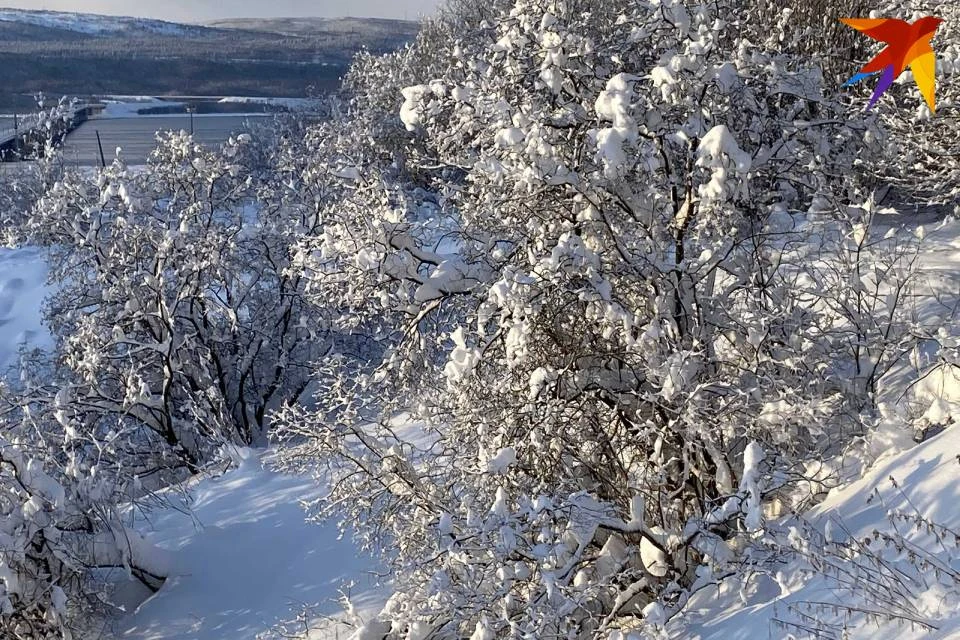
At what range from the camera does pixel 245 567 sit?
9.05 metres

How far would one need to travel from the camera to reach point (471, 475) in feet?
21.0

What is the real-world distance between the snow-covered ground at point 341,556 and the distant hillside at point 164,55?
2759 inches

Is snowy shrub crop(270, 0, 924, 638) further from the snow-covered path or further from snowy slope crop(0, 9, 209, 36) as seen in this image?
snowy slope crop(0, 9, 209, 36)

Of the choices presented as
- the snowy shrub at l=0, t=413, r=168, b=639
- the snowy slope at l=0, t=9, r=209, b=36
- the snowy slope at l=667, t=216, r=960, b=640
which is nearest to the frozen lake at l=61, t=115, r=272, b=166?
the snowy shrub at l=0, t=413, r=168, b=639

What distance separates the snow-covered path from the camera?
8.21m

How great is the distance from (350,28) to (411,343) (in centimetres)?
18020

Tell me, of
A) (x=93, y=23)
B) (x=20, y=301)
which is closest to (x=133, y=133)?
(x=20, y=301)

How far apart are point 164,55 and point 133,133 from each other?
66900 mm

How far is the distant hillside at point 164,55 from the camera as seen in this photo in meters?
102

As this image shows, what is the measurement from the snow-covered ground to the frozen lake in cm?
3155

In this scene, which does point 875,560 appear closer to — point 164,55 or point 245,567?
point 245,567

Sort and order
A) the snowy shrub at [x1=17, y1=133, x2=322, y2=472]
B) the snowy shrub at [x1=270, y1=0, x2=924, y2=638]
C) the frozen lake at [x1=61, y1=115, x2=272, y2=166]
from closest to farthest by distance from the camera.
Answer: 1. the snowy shrub at [x1=270, y1=0, x2=924, y2=638]
2. the snowy shrub at [x1=17, y1=133, x2=322, y2=472]
3. the frozen lake at [x1=61, y1=115, x2=272, y2=166]

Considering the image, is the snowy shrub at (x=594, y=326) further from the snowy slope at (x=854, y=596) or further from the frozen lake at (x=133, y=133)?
the frozen lake at (x=133, y=133)

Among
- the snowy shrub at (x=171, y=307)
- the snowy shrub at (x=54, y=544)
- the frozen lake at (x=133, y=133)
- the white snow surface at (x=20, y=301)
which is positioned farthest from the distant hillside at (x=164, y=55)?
the snowy shrub at (x=54, y=544)
